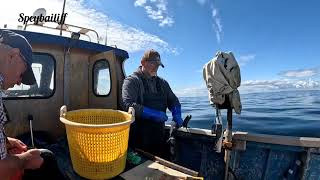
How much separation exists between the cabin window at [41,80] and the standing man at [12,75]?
2.86m

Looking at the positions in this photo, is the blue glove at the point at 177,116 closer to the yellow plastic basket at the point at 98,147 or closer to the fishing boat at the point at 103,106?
the fishing boat at the point at 103,106

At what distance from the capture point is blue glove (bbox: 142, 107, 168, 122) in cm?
396

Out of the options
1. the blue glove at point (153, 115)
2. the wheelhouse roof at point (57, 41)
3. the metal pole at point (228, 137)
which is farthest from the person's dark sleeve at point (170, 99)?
the wheelhouse roof at point (57, 41)

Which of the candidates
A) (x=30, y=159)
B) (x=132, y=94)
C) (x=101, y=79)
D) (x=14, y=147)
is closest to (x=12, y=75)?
(x=30, y=159)

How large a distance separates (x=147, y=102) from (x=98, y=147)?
1.51 metres

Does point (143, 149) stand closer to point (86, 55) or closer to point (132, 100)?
point (132, 100)

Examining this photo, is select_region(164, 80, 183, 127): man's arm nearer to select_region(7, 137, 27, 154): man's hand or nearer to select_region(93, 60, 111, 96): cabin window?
select_region(93, 60, 111, 96): cabin window

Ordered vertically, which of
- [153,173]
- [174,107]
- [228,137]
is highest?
[174,107]

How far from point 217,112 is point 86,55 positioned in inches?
105

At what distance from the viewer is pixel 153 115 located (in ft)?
13.2

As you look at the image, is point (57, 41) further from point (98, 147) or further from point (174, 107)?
point (98, 147)

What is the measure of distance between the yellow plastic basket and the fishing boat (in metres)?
0.76

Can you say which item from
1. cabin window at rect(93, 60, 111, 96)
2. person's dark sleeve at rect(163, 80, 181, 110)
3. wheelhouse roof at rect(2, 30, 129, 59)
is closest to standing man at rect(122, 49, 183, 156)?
person's dark sleeve at rect(163, 80, 181, 110)

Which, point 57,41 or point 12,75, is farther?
point 57,41
